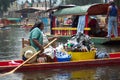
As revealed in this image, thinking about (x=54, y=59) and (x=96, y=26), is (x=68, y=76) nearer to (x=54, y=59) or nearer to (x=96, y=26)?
(x=54, y=59)

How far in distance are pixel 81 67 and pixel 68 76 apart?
1082mm

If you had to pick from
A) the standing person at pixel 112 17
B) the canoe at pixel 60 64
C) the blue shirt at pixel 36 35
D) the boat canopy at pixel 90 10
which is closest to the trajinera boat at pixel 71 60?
the canoe at pixel 60 64

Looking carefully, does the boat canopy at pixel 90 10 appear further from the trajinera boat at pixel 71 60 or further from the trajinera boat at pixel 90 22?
the trajinera boat at pixel 71 60

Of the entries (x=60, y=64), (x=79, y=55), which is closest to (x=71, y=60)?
(x=79, y=55)

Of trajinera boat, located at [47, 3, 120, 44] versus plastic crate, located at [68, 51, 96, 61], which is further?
trajinera boat, located at [47, 3, 120, 44]

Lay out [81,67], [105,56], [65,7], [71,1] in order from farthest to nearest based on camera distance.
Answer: [71,1] → [65,7] → [105,56] → [81,67]

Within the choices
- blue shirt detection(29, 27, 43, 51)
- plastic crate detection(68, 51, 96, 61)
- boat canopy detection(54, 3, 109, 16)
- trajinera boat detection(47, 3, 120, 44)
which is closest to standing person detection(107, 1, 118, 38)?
trajinera boat detection(47, 3, 120, 44)

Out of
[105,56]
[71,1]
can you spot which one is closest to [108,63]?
[105,56]

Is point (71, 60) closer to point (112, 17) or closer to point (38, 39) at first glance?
point (38, 39)

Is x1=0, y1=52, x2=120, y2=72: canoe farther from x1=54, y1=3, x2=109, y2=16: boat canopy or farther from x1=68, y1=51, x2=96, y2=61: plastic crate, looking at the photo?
x1=54, y1=3, x2=109, y2=16: boat canopy

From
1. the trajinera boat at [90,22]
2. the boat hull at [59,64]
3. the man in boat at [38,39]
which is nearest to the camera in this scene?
the boat hull at [59,64]

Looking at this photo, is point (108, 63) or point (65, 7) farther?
point (65, 7)

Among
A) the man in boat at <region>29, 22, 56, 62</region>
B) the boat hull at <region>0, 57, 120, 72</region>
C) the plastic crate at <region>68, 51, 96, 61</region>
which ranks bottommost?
the boat hull at <region>0, 57, 120, 72</region>

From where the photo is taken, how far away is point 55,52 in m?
11.2
